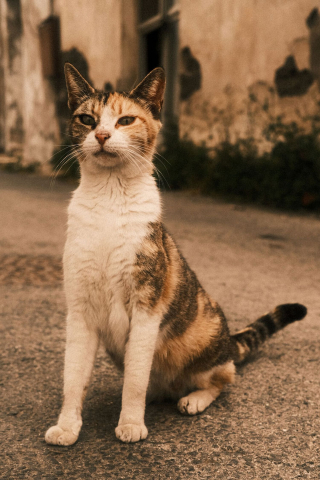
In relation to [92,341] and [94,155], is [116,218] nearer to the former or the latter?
[94,155]

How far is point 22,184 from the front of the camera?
9531 millimetres

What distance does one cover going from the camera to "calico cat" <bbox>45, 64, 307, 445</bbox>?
205 centimetres

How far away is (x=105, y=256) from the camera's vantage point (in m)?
2.04

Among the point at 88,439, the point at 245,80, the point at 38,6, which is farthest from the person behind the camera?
the point at 38,6

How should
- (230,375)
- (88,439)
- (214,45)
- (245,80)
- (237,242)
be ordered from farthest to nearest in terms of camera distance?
(214,45) < (245,80) < (237,242) < (230,375) < (88,439)

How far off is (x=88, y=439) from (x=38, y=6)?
36.9 ft

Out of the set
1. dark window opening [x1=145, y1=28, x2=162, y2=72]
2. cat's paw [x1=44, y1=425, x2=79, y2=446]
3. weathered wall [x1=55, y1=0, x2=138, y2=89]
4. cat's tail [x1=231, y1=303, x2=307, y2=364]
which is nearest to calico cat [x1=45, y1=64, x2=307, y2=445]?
cat's paw [x1=44, y1=425, x2=79, y2=446]

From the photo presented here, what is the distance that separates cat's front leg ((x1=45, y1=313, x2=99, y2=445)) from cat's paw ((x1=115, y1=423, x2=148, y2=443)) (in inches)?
6.4

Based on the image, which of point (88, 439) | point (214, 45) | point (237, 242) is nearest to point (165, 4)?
point (214, 45)

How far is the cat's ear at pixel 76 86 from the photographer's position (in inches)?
91.0

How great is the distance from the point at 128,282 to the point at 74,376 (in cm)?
44

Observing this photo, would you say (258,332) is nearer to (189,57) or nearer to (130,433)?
(130,433)

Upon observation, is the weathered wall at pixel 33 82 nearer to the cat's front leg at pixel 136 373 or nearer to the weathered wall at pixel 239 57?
the weathered wall at pixel 239 57

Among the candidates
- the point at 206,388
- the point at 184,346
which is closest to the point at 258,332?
the point at 206,388
